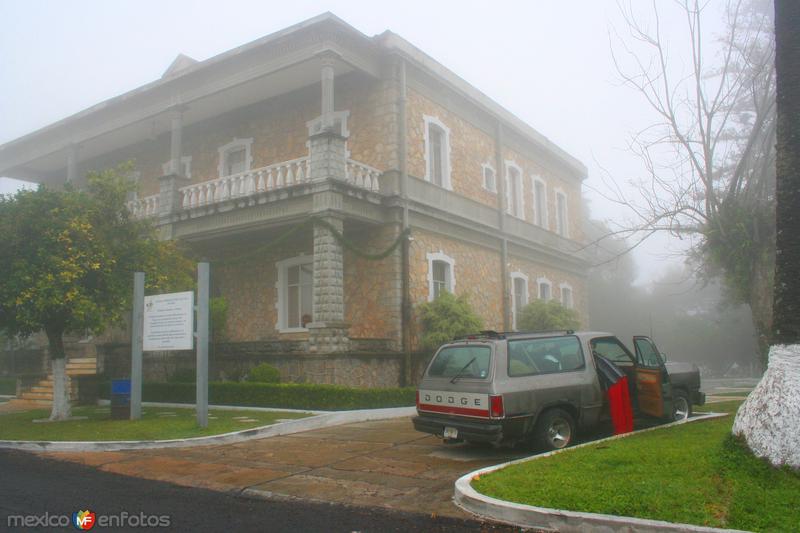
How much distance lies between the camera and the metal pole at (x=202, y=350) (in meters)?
12.1

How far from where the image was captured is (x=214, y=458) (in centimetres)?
973

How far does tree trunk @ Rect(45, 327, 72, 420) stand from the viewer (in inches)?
560

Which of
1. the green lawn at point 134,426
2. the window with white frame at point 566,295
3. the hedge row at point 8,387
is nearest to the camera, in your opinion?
the green lawn at point 134,426

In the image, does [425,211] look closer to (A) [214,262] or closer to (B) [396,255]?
(B) [396,255]

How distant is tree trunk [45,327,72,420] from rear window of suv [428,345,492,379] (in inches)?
356

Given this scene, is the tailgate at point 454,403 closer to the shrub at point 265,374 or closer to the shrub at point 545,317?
the shrub at point 265,374

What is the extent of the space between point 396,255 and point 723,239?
8.17 metres

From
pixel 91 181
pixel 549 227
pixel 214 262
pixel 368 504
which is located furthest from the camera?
pixel 549 227

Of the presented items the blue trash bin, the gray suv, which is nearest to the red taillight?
the gray suv

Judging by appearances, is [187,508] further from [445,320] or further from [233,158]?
[233,158]

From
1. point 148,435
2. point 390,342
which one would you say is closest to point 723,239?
point 390,342

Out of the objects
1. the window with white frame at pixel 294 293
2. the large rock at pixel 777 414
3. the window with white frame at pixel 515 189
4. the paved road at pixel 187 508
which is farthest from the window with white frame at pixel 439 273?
the large rock at pixel 777 414

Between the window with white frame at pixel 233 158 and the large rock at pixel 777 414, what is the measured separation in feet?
58.8

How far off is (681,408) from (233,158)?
16625 millimetres
